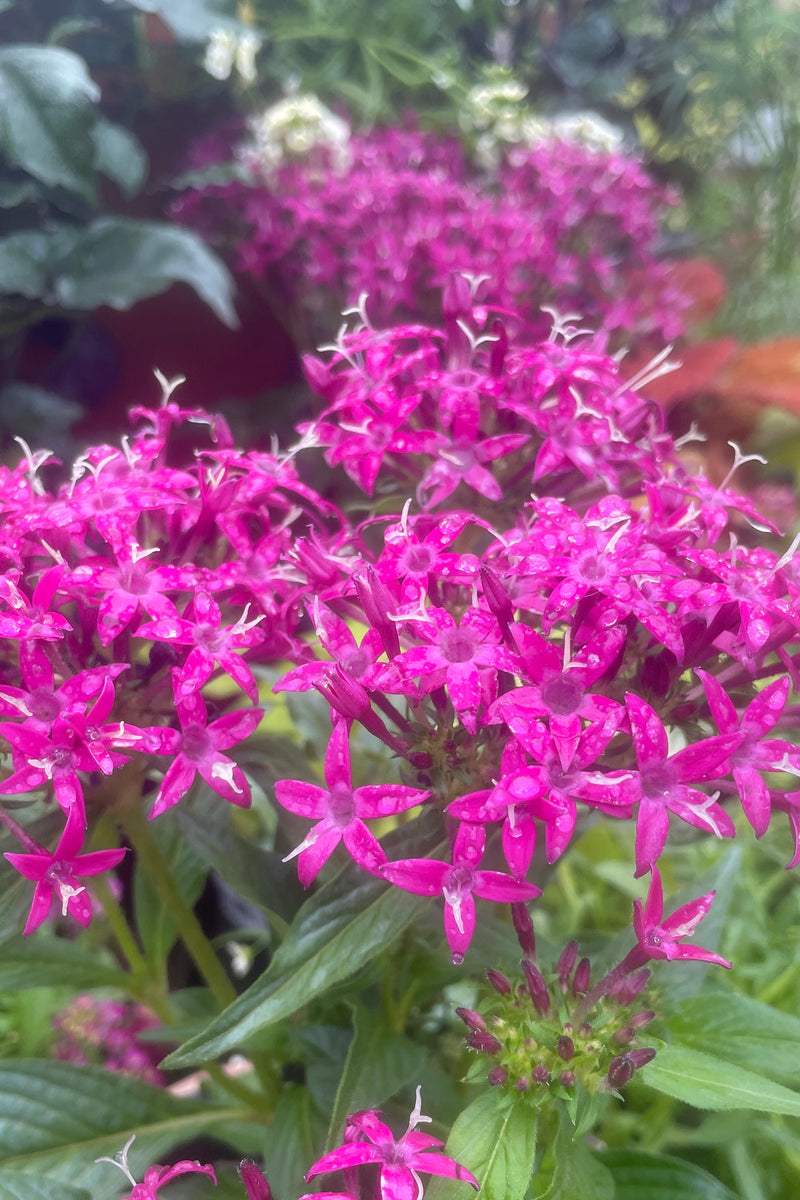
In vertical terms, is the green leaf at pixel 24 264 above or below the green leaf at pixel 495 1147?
below

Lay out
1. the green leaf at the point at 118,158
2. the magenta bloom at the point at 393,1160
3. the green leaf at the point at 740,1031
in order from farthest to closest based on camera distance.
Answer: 1. the green leaf at the point at 118,158
2. the green leaf at the point at 740,1031
3. the magenta bloom at the point at 393,1160

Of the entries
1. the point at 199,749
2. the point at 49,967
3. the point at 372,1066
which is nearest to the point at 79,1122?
the point at 49,967

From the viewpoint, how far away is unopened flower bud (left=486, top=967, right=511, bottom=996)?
445 millimetres

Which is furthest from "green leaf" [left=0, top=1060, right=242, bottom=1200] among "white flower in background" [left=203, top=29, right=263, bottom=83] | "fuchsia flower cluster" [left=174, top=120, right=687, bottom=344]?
"white flower in background" [left=203, top=29, right=263, bottom=83]

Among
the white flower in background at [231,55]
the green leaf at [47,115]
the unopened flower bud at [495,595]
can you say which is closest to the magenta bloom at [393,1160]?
the unopened flower bud at [495,595]

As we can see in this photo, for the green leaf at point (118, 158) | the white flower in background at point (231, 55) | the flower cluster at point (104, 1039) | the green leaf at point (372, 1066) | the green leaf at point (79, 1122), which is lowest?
the flower cluster at point (104, 1039)

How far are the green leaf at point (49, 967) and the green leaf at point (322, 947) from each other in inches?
9.2

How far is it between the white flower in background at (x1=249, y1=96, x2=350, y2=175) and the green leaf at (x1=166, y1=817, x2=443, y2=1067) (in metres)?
1.11

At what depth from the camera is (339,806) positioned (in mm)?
414

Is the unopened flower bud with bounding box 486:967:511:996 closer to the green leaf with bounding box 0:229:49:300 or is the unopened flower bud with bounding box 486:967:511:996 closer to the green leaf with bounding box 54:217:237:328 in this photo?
the green leaf with bounding box 54:217:237:328

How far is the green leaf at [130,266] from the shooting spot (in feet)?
3.59

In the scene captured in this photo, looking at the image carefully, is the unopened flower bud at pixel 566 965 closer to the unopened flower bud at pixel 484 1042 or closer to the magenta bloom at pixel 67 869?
the unopened flower bud at pixel 484 1042

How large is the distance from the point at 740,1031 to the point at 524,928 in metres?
0.14

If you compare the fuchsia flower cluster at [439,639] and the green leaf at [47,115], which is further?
the green leaf at [47,115]
